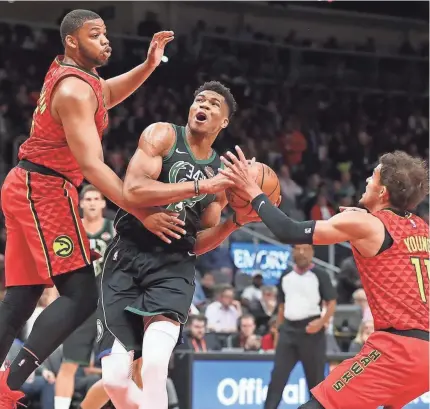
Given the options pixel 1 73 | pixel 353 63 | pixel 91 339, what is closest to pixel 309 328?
pixel 91 339

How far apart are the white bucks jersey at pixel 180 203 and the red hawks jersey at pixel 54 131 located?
408mm

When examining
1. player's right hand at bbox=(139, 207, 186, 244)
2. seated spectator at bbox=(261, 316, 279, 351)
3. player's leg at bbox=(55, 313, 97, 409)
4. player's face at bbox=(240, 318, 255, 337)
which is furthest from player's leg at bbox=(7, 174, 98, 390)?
seated spectator at bbox=(261, 316, 279, 351)

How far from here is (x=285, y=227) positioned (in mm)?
4547

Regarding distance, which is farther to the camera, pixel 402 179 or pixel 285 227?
pixel 402 179

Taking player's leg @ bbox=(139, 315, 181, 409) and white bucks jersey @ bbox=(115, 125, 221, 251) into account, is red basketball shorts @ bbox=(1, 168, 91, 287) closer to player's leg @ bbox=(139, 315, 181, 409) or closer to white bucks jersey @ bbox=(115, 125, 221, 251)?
white bucks jersey @ bbox=(115, 125, 221, 251)

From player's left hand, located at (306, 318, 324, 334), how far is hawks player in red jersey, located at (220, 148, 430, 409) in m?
4.17

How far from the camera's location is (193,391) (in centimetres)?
870

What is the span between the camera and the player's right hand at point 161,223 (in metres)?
4.69

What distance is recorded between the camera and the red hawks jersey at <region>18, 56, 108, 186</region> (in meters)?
4.80

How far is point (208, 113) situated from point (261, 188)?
50cm

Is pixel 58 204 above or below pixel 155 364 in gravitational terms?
above

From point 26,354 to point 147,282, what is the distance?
28.8 inches

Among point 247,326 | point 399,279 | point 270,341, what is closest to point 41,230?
point 399,279

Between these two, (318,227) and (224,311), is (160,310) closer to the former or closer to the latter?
(318,227)
